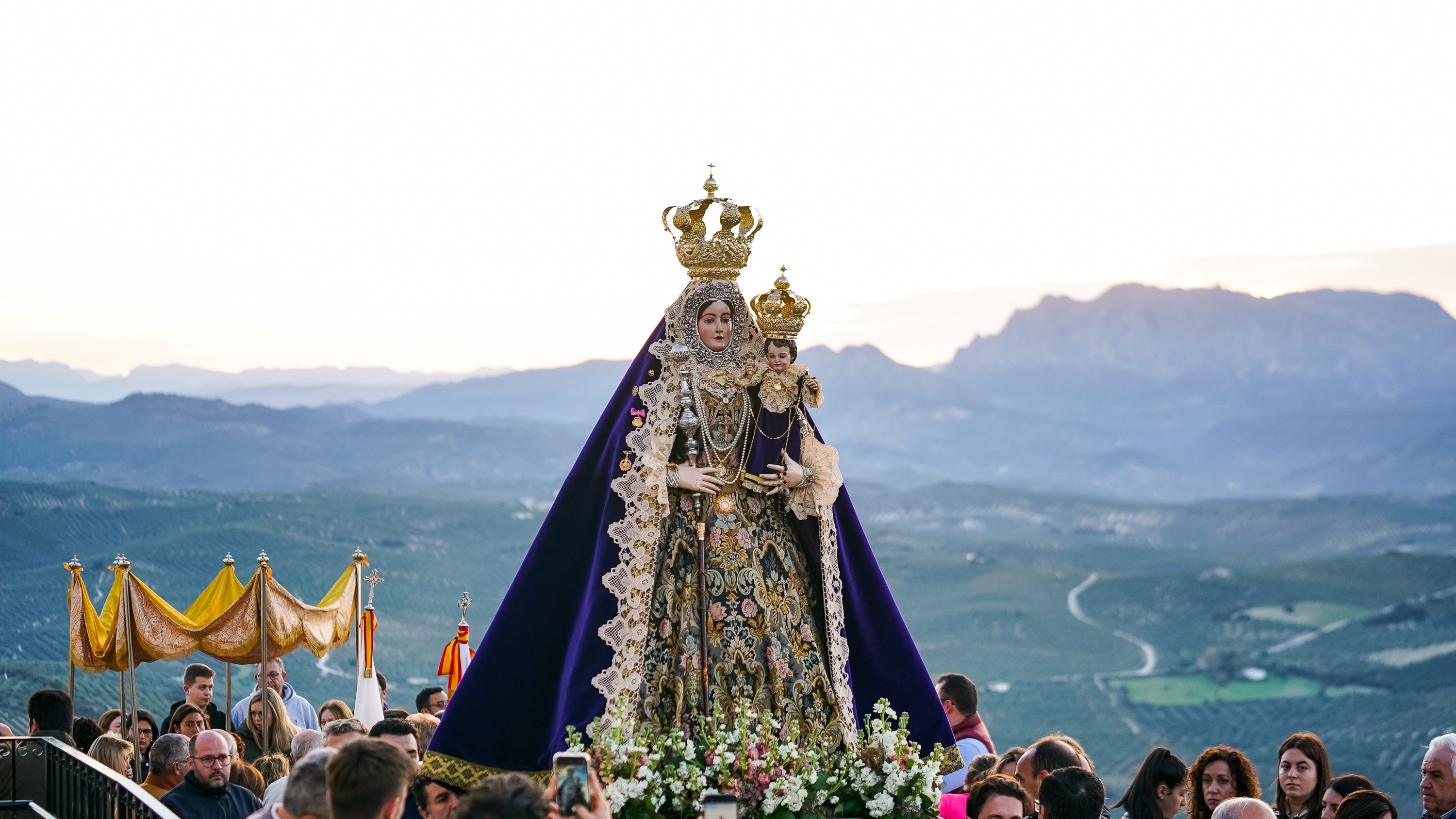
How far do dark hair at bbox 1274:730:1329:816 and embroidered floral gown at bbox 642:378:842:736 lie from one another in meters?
2.30

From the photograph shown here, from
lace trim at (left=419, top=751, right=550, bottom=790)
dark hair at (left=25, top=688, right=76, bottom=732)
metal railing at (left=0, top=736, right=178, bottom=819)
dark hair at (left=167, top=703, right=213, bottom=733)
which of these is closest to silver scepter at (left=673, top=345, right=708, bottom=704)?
lace trim at (left=419, top=751, right=550, bottom=790)

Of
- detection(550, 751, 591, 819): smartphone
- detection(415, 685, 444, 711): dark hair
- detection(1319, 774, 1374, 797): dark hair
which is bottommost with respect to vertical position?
detection(415, 685, 444, 711): dark hair

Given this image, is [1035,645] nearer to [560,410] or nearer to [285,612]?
[285,612]

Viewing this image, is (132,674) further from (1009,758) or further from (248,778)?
(1009,758)

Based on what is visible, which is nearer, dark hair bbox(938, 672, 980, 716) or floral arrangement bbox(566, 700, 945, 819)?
floral arrangement bbox(566, 700, 945, 819)

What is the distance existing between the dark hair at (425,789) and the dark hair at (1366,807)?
404 centimetres

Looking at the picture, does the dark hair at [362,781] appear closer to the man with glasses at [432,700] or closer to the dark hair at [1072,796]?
the dark hair at [1072,796]

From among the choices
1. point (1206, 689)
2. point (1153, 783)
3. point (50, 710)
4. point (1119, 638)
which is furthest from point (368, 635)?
point (1119, 638)

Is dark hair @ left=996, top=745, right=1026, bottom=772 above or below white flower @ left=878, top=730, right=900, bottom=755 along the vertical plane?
below

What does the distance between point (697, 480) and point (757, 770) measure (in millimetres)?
1483

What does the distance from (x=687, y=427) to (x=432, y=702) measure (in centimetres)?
362

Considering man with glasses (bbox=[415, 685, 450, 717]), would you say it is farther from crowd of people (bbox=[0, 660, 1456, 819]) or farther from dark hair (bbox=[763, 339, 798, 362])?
dark hair (bbox=[763, 339, 798, 362])

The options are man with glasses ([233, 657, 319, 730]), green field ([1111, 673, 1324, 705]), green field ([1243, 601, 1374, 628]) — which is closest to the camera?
man with glasses ([233, 657, 319, 730])

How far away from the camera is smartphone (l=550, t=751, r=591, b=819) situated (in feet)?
14.1
